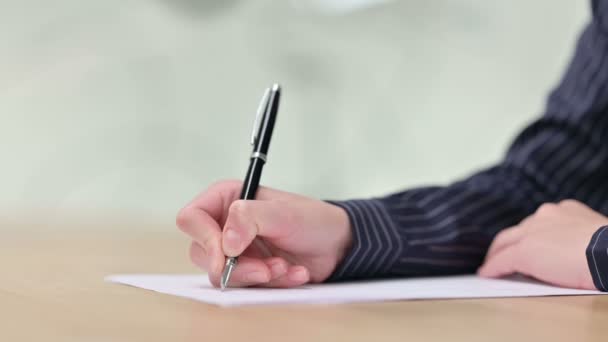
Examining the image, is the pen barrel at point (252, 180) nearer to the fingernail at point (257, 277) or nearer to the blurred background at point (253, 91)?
the fingernail at point (257, 277)

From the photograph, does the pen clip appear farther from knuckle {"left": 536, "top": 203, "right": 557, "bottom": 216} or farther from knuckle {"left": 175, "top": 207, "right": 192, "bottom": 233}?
knuckle {"left": 536, "top": 203, "right": 557, "bottom": 216}

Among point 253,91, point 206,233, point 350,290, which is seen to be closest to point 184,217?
point 206,233

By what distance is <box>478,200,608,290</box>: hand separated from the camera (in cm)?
70

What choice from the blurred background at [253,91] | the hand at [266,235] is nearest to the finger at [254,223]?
the hand at [266,235]

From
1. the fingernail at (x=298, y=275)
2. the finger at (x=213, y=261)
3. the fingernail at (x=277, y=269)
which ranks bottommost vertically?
the fingernail at (x=298, y=275)

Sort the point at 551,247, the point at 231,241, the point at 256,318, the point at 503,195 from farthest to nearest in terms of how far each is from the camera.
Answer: the point at 503,195 → the point at 551,247 → the point at 231,241 → the point at 256,318

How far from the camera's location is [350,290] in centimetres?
65

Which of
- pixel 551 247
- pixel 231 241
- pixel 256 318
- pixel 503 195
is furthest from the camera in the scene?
pixel 503 195

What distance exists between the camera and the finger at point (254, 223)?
618 millimetres

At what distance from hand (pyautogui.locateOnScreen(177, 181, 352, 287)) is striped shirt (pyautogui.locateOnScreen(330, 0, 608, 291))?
0.09 ft

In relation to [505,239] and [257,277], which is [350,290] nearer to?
[257,277]

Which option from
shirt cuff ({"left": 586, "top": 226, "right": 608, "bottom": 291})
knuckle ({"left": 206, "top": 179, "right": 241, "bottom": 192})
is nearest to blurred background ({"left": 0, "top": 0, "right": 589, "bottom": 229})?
knuckle ({"left": 206, "top": 179, "right": 241, "bottom": 192})

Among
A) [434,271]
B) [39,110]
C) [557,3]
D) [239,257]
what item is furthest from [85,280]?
[557,3]

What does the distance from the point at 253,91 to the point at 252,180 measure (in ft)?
4.37
